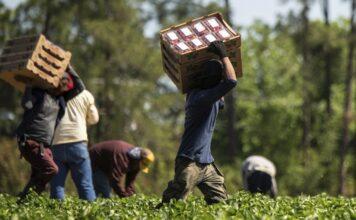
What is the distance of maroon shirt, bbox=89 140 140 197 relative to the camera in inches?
480

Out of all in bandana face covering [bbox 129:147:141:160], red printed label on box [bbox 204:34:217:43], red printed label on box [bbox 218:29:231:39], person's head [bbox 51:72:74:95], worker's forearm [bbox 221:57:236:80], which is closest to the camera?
worker's forearm [bbox 221:57:236:80]

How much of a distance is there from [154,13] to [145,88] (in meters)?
6.05

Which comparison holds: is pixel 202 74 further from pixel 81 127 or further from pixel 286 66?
pixel 286 66

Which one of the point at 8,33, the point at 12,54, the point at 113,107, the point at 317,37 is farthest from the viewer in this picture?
the point at 317,37

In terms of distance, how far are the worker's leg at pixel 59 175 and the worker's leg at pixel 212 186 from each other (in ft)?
9.57

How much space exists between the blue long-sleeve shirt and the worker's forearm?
0.05m

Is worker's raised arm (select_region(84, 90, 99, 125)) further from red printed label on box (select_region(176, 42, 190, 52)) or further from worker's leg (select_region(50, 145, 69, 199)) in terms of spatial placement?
red printed label on box (select_region(176, 42, 190, 52))

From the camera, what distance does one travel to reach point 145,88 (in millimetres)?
29781

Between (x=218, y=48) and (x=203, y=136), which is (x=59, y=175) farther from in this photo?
(x=218, y=48)

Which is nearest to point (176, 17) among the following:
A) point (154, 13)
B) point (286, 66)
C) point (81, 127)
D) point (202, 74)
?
point (154, 13)

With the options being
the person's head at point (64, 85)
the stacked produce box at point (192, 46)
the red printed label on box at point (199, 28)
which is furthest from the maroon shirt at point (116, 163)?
the red printed label on box at point (199, 28)

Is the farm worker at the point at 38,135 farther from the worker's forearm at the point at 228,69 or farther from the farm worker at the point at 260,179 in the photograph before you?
the farm worker at the point at 260,179

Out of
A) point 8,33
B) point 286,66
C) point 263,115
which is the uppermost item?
point 8,33

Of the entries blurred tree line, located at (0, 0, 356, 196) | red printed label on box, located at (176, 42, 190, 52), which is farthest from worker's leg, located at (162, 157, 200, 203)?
blurred tree line, located at (0, 0, 356, 196)
